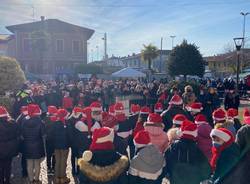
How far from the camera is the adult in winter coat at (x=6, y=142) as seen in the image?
6.66 meters

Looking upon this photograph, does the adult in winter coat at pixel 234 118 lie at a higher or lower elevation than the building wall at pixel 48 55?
lower

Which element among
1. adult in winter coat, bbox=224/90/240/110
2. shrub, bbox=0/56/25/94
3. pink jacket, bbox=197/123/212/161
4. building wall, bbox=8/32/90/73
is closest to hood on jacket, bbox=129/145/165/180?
pink jacket, bbox=197/123/212/161

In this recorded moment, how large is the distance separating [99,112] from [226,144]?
11.3ft

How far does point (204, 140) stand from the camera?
5.92 m

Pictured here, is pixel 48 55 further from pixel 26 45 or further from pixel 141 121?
pixel 141 121

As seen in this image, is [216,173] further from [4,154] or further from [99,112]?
[4,154]

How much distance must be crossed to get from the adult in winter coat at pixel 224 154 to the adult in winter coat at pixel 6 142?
432 cm

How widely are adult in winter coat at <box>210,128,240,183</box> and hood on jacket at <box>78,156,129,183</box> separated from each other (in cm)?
136

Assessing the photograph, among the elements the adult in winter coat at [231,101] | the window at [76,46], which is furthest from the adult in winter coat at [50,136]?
the window at [76,46]

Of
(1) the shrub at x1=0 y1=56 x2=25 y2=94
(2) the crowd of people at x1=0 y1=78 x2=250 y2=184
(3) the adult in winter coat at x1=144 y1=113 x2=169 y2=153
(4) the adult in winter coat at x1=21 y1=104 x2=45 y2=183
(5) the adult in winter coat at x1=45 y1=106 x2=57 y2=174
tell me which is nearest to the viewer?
(2) the crowd of people at x1=0 y1=78 x2=250 y2=184

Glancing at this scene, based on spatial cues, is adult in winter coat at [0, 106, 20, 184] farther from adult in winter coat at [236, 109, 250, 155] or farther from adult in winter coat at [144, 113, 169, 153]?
adult in winter coat at [236, 109, 250, 155]

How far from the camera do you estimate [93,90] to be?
16453 mm

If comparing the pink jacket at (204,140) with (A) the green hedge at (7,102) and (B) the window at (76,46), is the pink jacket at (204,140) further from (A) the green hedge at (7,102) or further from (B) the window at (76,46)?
(B) the window at (76,46)

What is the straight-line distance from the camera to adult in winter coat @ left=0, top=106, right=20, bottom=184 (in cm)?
666
